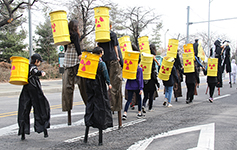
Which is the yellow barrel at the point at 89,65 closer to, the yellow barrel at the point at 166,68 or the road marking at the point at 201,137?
the road marking at the point at 201,137

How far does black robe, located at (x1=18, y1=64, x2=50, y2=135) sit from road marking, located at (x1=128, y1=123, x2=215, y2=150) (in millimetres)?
1654

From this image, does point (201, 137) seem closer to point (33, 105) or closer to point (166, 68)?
point (33, 105)

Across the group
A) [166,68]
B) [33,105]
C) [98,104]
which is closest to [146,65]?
[166,68]

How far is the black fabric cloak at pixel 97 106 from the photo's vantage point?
425 cm

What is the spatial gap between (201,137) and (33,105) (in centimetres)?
308

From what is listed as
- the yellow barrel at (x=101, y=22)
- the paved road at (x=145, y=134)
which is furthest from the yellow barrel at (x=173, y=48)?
Answer: the yellow barrel at (x=101, y=22)

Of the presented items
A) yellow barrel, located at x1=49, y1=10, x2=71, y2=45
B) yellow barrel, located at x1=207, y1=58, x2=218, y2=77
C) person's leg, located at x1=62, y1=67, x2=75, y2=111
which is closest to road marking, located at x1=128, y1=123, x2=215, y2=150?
person's leg, located at x1=62, y1=67, x2=75, y2=111

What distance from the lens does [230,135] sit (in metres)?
4.73

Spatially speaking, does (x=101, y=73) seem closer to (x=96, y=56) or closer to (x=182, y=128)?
(x=96, y=56)

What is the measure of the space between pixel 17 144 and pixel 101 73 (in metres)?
1.86

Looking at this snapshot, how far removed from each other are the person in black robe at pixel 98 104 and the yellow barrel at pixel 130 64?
4.40 ft

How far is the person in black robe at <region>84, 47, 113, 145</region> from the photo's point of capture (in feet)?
14.0

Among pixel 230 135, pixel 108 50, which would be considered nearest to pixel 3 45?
pixel 108 50

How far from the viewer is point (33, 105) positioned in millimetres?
4516
